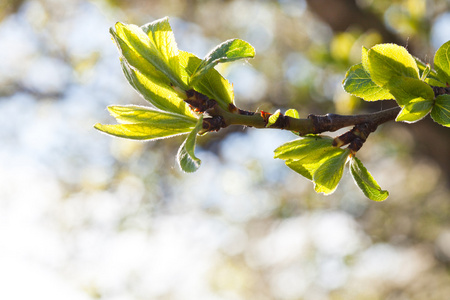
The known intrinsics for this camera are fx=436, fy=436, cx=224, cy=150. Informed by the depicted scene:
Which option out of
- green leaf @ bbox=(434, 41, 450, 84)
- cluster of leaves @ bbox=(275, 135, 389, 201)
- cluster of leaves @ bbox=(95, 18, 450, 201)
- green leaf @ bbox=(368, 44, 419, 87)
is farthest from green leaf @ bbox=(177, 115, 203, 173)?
green leaf @ bbox=(434, 41, 450, 84)

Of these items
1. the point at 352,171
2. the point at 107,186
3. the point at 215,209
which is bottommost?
the point at 215,209

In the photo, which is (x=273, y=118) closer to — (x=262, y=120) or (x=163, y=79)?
(x=262, y=120)

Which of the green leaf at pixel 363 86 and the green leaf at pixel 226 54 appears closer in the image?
the green leaf at pixel 226 54

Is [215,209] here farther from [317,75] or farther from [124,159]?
[317,75]

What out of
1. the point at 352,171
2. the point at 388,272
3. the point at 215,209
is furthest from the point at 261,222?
the point at 352,171

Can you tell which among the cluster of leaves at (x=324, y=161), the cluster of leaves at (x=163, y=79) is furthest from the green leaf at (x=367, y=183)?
the cluster of leaves at (x=163, y=79)

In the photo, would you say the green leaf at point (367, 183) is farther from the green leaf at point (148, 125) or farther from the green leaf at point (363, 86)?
the green leaf at point (148, 125)

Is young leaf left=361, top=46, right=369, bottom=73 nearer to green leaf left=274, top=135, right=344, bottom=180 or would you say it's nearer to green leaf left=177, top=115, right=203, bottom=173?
green leaf left=274, top=135, right=344, bottom=180
